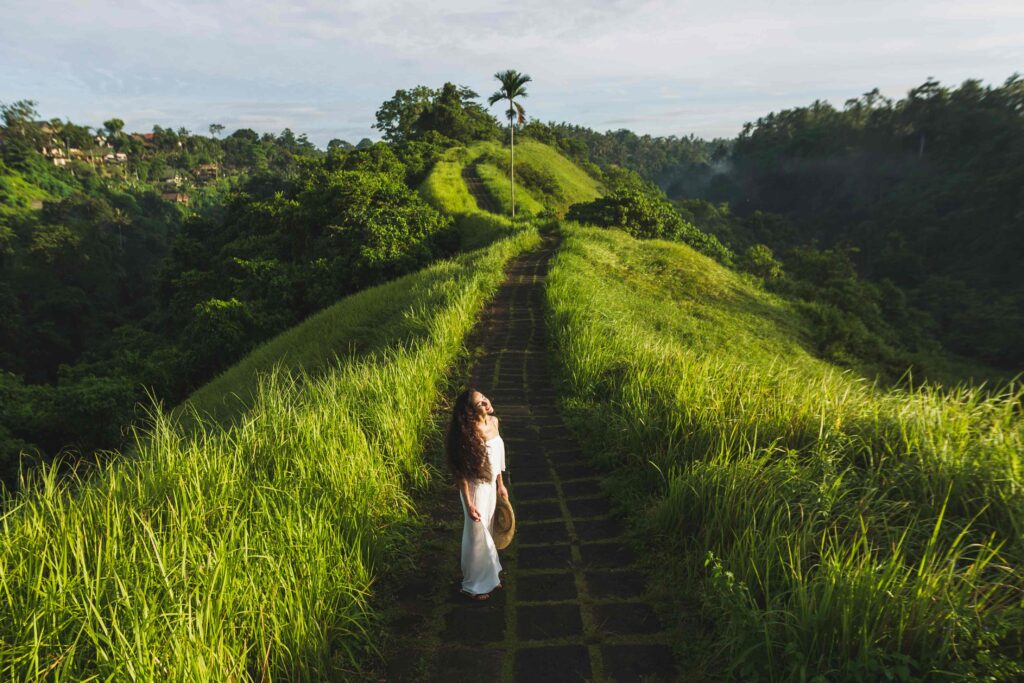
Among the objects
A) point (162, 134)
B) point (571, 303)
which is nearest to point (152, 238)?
point (571, 303)

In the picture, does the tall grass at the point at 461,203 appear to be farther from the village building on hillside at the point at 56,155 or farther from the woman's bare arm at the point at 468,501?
the village building on hillside at the point at 56,155

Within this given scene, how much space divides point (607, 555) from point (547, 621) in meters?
0.72

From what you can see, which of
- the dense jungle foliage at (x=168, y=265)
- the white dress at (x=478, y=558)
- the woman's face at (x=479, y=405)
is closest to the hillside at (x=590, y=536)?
the white dress at (x=478, y=558)

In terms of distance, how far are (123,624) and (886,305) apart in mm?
38249

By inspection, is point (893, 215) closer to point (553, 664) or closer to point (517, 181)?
point (517, 181)

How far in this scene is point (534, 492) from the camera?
4.38m

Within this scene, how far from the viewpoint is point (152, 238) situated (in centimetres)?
5400

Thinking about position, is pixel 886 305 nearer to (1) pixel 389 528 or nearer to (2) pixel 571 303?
(2) pixel 571 303

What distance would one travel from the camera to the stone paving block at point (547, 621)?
9.30 feet

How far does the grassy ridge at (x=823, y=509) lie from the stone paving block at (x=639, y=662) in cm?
29

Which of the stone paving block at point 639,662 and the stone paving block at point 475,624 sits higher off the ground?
the stone paving block at point 639,662

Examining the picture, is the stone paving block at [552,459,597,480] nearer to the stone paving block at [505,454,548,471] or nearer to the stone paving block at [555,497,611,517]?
the stone paving block at [505,454,548,471]

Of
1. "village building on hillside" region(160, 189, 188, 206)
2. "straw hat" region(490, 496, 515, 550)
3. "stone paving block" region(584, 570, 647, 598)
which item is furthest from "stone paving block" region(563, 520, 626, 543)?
"village building on hillside" region(160, 189, 188, 206)

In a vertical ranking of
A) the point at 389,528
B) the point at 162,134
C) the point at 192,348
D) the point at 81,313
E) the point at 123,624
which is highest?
the point at 162,134
